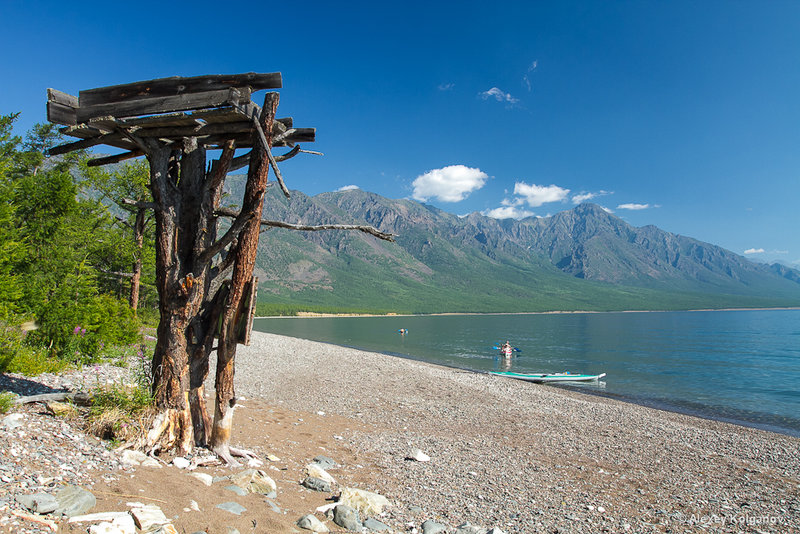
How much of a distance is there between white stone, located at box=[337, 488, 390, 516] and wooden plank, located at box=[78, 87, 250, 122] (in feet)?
21.2

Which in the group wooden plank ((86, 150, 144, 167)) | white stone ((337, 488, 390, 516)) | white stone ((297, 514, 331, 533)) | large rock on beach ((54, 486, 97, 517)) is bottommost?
white stone ((337, 488, 390, 516))

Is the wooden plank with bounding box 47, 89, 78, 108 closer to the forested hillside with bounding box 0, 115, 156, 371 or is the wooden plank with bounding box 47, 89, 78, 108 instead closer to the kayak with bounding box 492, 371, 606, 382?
the forested hillside with bounding box 0, 115, 156, 371

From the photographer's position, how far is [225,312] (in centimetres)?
731

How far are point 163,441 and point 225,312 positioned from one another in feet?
7.56

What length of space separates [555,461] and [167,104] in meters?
12.4

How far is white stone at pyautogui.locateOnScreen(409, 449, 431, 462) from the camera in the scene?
10.3 meters

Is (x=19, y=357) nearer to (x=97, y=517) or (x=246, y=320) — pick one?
(x=246, y=320)

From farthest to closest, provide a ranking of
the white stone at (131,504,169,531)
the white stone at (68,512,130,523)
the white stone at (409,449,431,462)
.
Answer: the white stone at (409,449,431,462), the white stone at (131,504,169,531), the white stone at (68,512,130,523)

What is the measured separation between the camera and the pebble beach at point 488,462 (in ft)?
20.7

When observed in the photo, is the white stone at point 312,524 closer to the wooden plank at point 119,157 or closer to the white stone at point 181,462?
the white stone at point 181,462

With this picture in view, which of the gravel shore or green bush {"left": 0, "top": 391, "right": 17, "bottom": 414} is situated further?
the gravel shore

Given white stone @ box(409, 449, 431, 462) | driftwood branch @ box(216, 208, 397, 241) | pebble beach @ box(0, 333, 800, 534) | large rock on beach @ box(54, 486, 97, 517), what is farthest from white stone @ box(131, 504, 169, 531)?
white stone @ box(409, 449, 431, 462)

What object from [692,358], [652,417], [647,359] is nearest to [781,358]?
[692,358]

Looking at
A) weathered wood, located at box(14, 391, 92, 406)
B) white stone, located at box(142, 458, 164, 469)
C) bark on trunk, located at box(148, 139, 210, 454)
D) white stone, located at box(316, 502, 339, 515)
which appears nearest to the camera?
white stone, located at box(142, 458, 164, 469)
